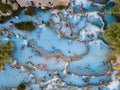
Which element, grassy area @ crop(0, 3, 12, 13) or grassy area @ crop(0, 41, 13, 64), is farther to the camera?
grassy area @ crop(0, 3, 12, 13)

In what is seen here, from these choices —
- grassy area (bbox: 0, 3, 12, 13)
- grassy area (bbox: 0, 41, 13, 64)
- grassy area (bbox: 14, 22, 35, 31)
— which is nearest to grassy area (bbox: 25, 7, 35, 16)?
grassy area (bbox: 14, 22, 35, 31)

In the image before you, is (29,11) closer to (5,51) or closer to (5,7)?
(5,7)

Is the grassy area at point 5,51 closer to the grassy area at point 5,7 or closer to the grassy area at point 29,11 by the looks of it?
the grassy area at point 5,7

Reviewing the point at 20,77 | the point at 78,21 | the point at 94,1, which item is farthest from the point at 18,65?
the point at 94,1

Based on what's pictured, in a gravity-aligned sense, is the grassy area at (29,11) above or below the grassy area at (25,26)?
above

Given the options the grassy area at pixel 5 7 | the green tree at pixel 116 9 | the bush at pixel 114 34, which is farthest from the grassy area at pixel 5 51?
the green tree at pixel 116 9

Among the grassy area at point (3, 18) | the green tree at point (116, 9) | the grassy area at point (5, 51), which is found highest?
the grassy area at point (3, 18)

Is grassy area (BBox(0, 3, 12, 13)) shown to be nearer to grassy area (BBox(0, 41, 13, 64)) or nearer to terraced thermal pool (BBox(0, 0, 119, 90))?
terraced thermal pool (BBox(0, 0, 119, 90))
